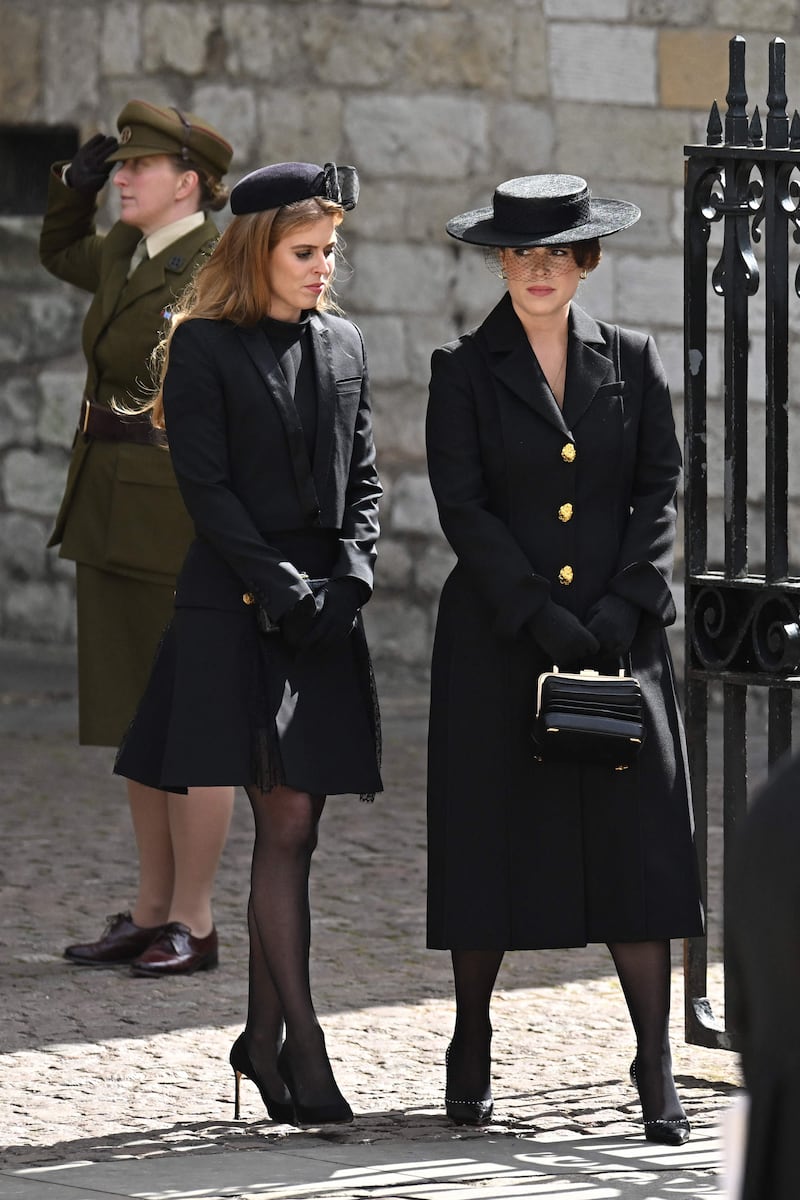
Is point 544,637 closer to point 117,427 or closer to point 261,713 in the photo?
point 261,713

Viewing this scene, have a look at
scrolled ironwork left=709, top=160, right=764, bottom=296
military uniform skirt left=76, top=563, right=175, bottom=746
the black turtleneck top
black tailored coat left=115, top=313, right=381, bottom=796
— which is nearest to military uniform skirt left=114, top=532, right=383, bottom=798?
black tailored coat left=115, top=313, right=381, bottom=796

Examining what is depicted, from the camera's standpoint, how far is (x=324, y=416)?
452 centimetres

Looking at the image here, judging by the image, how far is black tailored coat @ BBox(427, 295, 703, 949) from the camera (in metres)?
4.39

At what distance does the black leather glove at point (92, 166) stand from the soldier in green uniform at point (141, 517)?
56 mm

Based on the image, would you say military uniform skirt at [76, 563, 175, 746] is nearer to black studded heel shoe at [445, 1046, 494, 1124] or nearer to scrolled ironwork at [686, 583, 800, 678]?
scrolled ironwork at [686, 583, 800, 678]

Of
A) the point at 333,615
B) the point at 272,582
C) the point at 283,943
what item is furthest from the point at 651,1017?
the point at 272,582

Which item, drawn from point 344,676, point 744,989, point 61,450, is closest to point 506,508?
point 344,676

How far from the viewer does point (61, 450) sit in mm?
10172

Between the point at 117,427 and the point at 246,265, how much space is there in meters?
1.29

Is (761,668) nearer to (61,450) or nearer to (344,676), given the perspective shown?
(344,676)

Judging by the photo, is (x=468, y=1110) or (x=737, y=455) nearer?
(x=468, y=1110)

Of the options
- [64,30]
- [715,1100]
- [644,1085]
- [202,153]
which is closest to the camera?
[644,1085]

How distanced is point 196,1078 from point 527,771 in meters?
0.96

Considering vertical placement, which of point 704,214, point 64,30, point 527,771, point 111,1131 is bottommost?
point 111,1131
